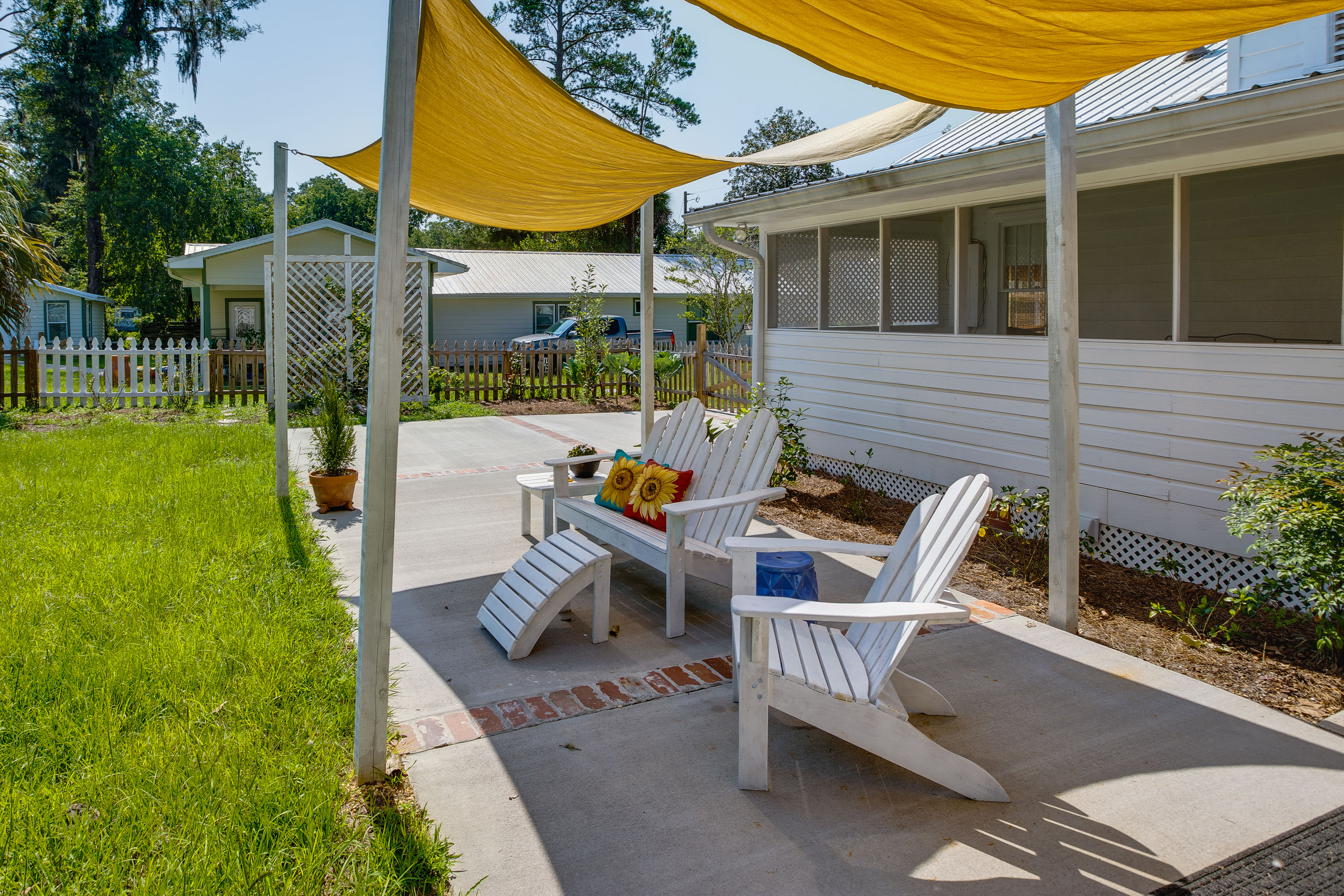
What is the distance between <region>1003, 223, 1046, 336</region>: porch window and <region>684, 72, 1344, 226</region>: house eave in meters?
2.85

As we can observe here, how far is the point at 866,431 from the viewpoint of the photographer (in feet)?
26.0

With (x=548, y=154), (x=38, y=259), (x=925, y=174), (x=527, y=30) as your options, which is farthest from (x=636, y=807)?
(x=527, y=30)

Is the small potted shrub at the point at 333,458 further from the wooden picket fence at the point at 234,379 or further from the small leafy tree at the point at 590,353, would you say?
the small leafy tree at the point at 590,353

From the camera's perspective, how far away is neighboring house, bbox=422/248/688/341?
86.7ft

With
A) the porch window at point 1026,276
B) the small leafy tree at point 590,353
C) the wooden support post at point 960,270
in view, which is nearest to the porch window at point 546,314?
the small leafy tree at point 590,353

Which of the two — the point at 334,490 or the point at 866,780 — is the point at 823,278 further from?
the point at 866,780

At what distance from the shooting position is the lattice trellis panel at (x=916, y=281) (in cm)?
948

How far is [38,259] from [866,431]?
1187 centimetres

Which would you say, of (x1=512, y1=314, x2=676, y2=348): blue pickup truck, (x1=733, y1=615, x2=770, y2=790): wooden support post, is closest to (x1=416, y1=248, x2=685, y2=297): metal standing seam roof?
(x1=512, y1=314, x2=676, y2=348): blue pickup truck

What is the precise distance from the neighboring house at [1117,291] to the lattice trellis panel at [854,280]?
23 mm

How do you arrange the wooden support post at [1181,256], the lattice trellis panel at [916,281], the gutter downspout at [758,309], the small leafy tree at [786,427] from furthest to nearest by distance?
the lattice trellis panel at [916,281] < the gutter downspout at [758,309] < the small leafy tree at [786,427] < the wooden support post at [1181,256]

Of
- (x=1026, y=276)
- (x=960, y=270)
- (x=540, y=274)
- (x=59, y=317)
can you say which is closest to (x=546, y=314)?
(x=540, y=274)

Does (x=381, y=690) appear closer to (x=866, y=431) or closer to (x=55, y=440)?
(x=866, y=431)

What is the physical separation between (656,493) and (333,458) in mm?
3293
